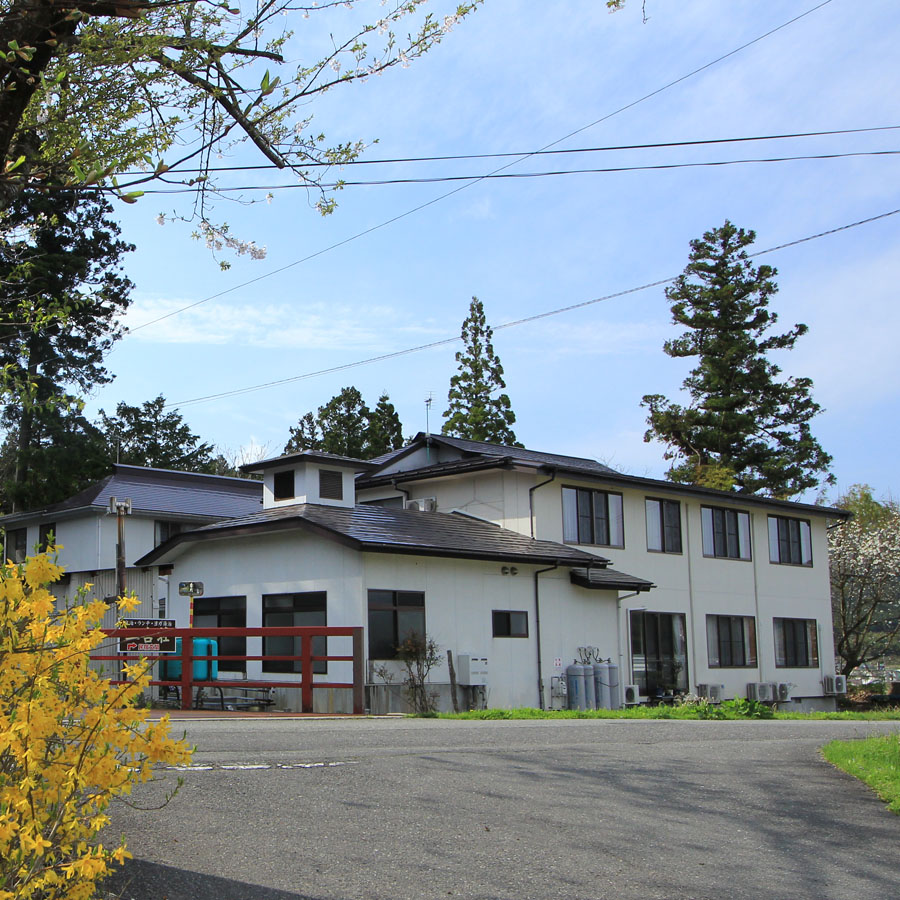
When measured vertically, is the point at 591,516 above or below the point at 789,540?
above

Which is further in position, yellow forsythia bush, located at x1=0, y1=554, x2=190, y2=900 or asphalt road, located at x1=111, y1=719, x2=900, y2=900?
asphalt road, located at x1=111, y1=719, x2=900, y2=900

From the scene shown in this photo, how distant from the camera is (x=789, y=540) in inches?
1366

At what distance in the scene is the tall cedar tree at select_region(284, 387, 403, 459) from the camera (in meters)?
54.6

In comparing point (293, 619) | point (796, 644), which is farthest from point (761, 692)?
point (293, 619)

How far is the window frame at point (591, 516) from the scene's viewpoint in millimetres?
27047

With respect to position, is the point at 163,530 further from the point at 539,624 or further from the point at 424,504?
the point at 539,624

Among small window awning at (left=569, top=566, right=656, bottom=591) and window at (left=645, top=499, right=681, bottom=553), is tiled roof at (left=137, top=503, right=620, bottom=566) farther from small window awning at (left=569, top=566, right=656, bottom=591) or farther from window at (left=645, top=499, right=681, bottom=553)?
window at (left=645, top=499, right=681, bottom=553)

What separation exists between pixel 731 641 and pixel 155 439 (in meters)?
36.1

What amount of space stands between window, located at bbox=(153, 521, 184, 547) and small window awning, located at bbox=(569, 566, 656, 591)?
1614 cm

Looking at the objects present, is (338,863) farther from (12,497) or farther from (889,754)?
(12,497)

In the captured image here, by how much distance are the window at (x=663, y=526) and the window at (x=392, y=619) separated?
9798 mm

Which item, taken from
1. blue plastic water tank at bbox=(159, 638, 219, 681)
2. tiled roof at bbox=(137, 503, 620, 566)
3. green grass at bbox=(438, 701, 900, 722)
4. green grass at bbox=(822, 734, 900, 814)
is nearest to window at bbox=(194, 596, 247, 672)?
blue plastic water tank at bbox=(159, 638, 219, 681)

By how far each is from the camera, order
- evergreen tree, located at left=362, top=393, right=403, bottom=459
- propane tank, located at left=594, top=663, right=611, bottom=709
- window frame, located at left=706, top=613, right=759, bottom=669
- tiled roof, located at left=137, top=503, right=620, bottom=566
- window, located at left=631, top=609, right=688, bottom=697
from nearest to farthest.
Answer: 1. tiled roof, located at left=137, top=503, right=620, bottom=566
2. propane tank, located at left=594, top=663, right=611, bottom=709
3. window, located at left=631, top=609, right=688, bottom=697
4. window frame, located at left=706, top=613, right=759, bottom=669
5. evergreen tree, located at left=362, top=393, right=403, bottom=459

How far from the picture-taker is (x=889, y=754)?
10.6m
